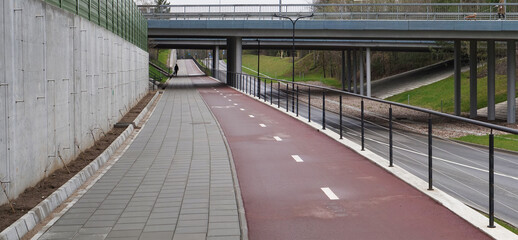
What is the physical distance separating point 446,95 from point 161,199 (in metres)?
51.8

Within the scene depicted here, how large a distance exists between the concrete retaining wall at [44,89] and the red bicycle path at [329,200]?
3.31 metres

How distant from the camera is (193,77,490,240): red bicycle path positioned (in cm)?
689

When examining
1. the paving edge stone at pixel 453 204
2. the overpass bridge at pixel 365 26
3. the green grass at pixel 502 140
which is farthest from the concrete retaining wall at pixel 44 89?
the overpass bridge at pixel 365 26

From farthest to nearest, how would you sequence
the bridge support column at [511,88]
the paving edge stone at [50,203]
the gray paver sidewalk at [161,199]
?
the bridge support column at [511,88] < the gray paver sidewalk at [161,199] < the paving edge stone at [50,203]

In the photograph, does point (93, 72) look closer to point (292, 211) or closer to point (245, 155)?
point (245, 155)

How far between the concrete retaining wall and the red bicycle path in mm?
3305

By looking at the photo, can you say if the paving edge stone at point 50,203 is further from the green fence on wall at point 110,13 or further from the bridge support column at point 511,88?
the bridge support column at point 511,88

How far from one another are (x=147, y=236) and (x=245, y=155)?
6272 mm

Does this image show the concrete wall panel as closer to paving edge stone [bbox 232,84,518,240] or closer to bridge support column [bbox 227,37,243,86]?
paving edge stone [bbox 232,84,518,240]

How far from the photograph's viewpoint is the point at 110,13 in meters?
18.8

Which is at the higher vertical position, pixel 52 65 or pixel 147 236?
pixel 52 65

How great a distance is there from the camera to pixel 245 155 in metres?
12.9

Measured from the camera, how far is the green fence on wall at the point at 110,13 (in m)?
12.9

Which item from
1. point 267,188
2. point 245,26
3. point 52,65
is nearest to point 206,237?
point 267,188
